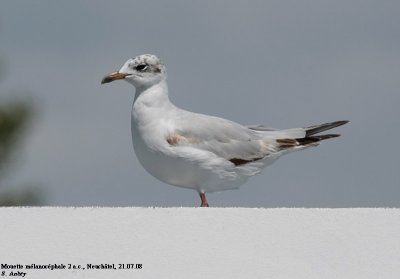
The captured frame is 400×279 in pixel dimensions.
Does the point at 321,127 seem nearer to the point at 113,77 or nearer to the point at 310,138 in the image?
the point at 310,138

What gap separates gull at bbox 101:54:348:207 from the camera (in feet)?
18.8

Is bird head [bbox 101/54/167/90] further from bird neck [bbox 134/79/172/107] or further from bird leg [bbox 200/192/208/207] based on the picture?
bird leg [bbox 200/192/208/207]

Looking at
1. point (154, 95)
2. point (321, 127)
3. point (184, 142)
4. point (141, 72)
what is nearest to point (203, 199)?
point (184, 142)

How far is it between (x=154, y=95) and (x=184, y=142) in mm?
367

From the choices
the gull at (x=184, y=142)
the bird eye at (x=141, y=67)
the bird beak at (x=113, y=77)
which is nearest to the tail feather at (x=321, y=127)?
the gull at (x=184, y=142)

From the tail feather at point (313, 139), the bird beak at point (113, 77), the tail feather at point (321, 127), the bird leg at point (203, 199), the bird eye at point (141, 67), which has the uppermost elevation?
the bird eye at point (141, 67)

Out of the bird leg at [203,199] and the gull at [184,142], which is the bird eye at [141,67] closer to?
the gull at [184,142]

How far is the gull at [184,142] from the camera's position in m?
5.73
